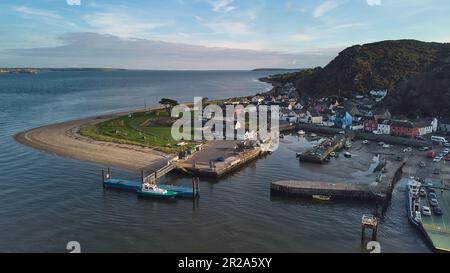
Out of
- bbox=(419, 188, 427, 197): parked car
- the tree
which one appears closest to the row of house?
bbox=(419, 188, 427, 197): parked car

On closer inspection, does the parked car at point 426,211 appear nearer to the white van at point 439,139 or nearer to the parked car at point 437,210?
the parked car at point 437,210

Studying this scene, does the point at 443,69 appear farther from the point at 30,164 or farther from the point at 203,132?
the point at 30,164

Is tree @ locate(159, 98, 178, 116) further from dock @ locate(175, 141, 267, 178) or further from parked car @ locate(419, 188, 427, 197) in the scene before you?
parked car @ locate(419, 188, 427, 197)

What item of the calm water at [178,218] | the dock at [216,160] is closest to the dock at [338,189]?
the calm water at [178,218]

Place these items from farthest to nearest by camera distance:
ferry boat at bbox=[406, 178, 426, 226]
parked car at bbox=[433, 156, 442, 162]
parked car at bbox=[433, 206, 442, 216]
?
parked car at bbox=[433, 156, 442, 162], parked car at bbox=[433, 206, 442, 216], ferry boat at bbox=[406, 178, 426, 226]

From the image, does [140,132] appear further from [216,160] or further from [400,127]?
[400,127]
